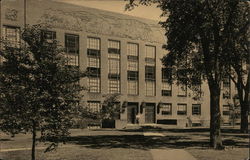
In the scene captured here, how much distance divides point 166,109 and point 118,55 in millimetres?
14061

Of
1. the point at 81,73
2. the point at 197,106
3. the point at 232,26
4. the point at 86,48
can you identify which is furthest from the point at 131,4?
the point at 197,106

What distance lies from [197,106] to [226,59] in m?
35.8

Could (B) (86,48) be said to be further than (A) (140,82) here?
No

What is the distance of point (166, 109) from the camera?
54094 millimetres

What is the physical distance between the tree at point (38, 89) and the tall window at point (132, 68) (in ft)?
109

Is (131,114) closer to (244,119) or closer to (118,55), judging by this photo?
(118,55)

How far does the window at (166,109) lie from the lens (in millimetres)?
53459

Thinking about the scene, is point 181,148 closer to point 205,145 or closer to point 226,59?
point 205,145

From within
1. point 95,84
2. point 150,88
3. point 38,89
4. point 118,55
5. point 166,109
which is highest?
point 118,55

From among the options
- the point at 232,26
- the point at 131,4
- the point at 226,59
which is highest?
the point at 131,4

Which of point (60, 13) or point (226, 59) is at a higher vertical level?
point (60, 13)

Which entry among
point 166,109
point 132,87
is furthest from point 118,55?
point 166,109

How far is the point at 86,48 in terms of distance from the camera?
136 feet

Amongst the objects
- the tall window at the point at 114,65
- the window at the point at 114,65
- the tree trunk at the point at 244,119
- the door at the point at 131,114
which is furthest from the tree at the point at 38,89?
the door at the point at 131,114
